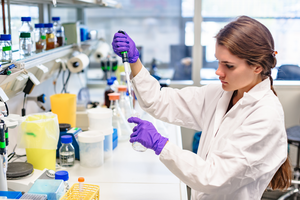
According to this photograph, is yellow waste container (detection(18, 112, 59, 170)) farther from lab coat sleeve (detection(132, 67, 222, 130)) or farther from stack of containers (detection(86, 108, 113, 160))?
lab coat sleeve (detection(132, 67, 222, 130))

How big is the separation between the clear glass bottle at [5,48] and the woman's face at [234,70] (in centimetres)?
91

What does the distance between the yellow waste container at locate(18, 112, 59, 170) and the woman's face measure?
2.51 ft

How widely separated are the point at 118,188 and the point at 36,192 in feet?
1.27

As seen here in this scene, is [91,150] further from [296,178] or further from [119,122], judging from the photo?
[296,178]

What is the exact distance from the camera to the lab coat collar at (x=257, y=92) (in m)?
1.19

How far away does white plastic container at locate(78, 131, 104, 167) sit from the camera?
1.57 m

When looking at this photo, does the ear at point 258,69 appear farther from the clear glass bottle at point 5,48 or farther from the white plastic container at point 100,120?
the clear glass bottle at point 5,48

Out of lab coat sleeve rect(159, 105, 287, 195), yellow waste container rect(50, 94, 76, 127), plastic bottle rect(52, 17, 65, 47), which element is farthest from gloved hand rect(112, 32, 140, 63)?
plastic bottle rect(52, 17, 65, 47)

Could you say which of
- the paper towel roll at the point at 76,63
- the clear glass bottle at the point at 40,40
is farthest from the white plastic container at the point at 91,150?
the paper towel roll at the point at 76,63

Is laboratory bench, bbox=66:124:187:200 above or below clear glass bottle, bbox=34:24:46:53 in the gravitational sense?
below

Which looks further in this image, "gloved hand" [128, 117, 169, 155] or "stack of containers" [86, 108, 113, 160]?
"stack of containers" [86, 108, 113, 160]

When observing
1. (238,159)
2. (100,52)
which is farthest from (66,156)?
(100,52)

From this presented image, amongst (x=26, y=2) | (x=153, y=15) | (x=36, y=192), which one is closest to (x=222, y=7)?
(x=153, y=15)

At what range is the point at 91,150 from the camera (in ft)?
5.23
